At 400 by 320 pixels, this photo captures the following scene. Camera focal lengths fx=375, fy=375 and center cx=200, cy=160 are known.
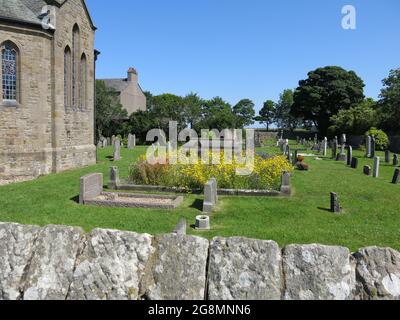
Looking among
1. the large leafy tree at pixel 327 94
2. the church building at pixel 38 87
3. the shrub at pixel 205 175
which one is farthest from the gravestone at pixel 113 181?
the large leafy tree at pixel 327 94

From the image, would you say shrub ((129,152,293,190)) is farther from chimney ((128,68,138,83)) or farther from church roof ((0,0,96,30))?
chimney ((128,68,138,83))

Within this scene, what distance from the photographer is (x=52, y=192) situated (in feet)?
48.7

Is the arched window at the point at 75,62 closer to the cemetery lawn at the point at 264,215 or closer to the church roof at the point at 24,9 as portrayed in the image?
the church roof at the point at 24,9

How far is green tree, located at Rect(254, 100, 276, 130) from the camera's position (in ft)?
365

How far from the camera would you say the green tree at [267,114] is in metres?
111

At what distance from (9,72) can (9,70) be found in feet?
0.32

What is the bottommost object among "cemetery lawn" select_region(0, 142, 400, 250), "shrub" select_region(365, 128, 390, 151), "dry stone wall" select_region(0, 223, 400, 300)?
"cemetery lawn" select_region(0, 142, 400, 250)

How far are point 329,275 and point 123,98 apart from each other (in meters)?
60.5

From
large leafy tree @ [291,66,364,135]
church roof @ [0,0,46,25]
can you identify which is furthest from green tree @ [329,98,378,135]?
church roof @ [0,0,46,25]

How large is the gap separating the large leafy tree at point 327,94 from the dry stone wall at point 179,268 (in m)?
61.8

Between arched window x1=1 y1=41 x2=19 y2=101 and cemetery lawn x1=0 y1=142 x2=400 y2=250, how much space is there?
5.49 metres

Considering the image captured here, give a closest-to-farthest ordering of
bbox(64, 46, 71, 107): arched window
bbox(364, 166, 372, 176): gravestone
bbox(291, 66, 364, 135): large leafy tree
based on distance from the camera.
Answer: bbox(364, 166, 372, 176): gravestone < bbox(64, 46, 71, 107): arched window < bbox(291, 66, 364, 135): large leafy tree

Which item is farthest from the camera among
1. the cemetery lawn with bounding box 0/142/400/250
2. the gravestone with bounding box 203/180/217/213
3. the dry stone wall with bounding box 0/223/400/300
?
the gravestone with bounding box 203/180/217/213
